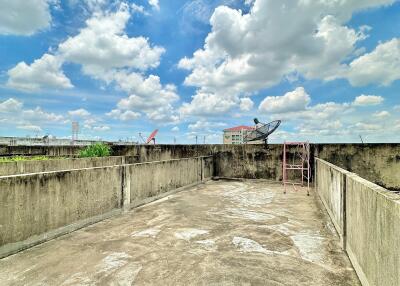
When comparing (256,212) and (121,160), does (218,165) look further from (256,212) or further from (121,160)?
(256,212)

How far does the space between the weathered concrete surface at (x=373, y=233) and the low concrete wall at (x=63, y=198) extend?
441cm

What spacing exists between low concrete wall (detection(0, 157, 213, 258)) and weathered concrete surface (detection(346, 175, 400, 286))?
4.41m

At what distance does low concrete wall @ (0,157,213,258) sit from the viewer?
3.77 metres

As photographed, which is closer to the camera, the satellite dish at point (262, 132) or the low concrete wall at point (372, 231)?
the low concrete wall at point (372, 231)

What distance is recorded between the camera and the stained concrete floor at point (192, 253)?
10.1ft

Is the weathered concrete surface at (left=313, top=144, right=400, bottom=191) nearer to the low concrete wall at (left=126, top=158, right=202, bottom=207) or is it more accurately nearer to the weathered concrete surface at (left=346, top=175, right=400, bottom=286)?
the low concrete wall at (left=126, top=158, right=202, bottom=207)

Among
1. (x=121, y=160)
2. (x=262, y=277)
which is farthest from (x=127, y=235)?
(x=121, y=160)

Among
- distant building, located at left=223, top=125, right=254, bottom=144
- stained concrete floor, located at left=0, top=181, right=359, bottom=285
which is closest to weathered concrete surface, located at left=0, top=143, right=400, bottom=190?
distant building, located at left=223, top=125, right=254, bottom=144

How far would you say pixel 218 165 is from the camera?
41.1ft

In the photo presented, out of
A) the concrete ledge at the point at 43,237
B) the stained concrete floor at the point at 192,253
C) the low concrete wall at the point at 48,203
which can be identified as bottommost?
the stained concrete floor at the point at 192,253

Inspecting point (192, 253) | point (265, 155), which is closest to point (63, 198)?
point (192, 253)

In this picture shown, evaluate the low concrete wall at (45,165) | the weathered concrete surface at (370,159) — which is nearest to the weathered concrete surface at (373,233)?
the weathered concrete surface at (370,159)

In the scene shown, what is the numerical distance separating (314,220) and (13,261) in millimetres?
5219

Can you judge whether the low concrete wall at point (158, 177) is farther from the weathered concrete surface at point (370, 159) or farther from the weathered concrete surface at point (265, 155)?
the weathered concrete surface at point (370, 159)
